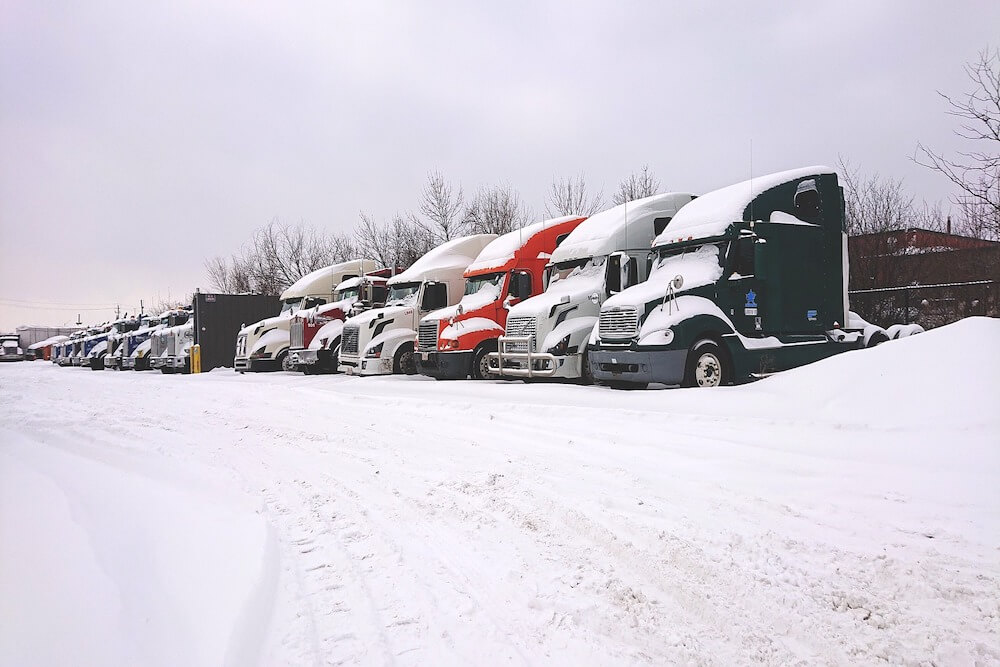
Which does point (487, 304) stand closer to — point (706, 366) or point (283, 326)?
point (706, 366)

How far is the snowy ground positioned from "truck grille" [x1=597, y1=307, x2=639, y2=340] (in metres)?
3.25

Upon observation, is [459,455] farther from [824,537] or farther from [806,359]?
[806,359]

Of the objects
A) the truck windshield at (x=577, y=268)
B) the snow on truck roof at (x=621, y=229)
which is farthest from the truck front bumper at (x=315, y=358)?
the snow on truck roof at (x=621, y=229)

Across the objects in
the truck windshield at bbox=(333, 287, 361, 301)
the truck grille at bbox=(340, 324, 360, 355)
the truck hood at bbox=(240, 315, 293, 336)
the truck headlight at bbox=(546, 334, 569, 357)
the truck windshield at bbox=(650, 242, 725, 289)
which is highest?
the truck windshield at bbox=(333, 287, 361, 301)

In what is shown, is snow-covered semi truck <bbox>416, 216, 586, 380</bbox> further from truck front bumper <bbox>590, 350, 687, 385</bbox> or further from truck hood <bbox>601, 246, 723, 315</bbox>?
truck front bumper <bbox>590, 350, 687, 385</bbox>

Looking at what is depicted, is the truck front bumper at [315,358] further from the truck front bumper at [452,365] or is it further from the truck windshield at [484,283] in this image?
the truck windshield at [484,283]

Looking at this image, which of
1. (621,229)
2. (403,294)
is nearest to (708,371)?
(621,229)

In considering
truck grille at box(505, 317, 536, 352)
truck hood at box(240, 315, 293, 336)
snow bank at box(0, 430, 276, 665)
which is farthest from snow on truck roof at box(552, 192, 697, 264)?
truck hood at box(240, 315, 293, 336)

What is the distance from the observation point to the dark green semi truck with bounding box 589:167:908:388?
10.6 metres

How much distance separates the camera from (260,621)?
9.46 feet

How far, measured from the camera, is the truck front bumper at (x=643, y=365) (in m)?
10.3

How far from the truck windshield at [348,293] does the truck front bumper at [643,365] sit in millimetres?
12168

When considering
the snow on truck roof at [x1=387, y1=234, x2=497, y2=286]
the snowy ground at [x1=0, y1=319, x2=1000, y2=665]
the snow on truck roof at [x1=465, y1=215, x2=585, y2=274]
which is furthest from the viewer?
the snow on truck roof at [x1=387, y1=234, x2=497, y2=286]

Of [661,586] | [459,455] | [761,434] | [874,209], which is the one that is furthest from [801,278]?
[874,209]
